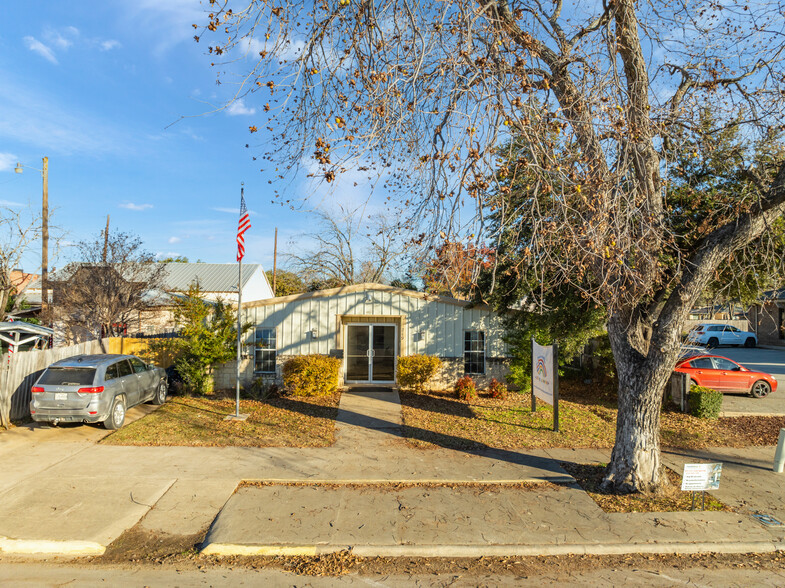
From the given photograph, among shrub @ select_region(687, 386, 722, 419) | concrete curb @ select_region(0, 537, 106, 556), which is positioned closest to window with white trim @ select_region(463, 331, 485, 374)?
shrub @ select_region(687, 386, 722, 419)

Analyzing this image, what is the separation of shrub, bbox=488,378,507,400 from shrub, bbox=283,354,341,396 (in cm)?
477

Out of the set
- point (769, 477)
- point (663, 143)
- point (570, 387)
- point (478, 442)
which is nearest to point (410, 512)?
point (478, 442)

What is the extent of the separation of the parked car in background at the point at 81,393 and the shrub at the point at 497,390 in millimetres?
9905

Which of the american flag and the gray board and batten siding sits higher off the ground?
the american flag

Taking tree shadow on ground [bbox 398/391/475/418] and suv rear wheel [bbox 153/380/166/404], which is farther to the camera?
suv rear wheel [bbox 153/380/166/404]

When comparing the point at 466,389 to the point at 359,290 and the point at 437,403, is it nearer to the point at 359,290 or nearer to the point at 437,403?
the point at 437,403

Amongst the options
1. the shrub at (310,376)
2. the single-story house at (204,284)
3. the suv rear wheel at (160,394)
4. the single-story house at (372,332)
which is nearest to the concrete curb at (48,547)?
the suv rear wheel at (160,394)

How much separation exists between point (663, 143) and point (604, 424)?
22.4 feet

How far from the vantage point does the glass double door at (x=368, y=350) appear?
15648mm

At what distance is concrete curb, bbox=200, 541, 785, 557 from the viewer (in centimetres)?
524

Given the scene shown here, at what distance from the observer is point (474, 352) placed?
15523 millimetres

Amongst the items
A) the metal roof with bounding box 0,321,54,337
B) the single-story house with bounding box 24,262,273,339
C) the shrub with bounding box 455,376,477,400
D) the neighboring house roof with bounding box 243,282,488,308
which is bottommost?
the shrub with bounding box 455,376,477,400

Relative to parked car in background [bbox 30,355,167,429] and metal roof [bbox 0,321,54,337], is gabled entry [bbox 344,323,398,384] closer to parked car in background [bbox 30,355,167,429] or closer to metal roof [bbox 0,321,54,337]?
parked car in background [bbox 30,355,167,429]

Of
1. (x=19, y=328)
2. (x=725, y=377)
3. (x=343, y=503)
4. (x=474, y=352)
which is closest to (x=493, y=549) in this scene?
(x=343, y=503)
